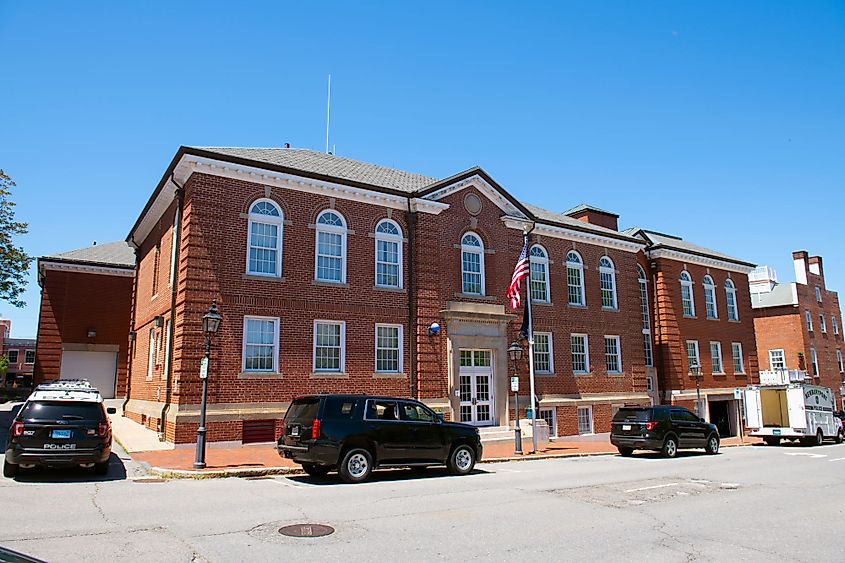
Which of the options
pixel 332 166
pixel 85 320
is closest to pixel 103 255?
pixel 85 320

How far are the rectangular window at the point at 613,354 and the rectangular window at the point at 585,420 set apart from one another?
2.49 meters

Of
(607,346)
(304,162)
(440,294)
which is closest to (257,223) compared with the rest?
(304,162)

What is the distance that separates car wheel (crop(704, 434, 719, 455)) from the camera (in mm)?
22516

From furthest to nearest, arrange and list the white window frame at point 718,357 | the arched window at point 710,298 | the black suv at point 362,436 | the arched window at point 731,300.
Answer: the arched window at point 731,300 < the arched window at point 710,298 < the white window frame at point 718,357 < the black suv at point 362,436

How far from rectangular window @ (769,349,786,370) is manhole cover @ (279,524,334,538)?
51441 mm

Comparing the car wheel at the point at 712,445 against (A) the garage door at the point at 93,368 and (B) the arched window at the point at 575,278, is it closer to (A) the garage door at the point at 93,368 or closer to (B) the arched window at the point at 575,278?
(B) the arched window at the point at 575,278

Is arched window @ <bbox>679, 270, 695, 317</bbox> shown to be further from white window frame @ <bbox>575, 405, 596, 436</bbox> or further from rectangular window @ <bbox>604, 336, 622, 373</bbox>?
white window frame @ <bbox>575, 405, 596, 436</bbox>

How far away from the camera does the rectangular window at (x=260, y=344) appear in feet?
64.6

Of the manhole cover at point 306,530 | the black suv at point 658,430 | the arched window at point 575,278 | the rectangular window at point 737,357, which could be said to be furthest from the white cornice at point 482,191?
the rectangular window at point 737,357

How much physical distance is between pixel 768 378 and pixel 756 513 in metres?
24.2

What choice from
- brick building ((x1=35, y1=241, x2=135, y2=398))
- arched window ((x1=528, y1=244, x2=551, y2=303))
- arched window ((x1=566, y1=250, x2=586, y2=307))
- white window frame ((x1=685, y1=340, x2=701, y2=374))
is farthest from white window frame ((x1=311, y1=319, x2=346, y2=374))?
white window frame ((x1=685, y1=340, x2=701, y2=374))

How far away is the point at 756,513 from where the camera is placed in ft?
34.0

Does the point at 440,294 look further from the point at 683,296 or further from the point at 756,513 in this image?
the point at 683,296

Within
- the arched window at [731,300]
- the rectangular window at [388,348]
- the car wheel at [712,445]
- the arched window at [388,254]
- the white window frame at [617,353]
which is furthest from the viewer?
the arched window at [731,300]
